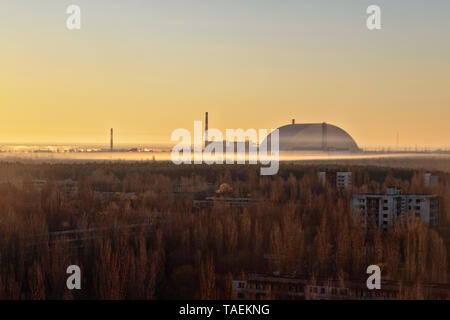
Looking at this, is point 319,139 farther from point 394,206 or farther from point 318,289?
point 318,289

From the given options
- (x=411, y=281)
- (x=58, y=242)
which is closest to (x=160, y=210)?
(x=58, y=242)

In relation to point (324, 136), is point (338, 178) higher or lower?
lower

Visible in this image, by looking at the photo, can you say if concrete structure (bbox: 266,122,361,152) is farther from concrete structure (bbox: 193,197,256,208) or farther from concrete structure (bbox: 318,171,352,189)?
concrete structure (bbox: 193,197,256,208)

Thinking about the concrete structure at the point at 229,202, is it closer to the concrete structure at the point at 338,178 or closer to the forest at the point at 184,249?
the forest at the point at 184,249

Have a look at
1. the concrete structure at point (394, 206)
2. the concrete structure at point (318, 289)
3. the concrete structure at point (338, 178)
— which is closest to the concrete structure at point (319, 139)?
the concrete structure at point (338, 178)

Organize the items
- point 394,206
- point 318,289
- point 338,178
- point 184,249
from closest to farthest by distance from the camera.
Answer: point 318,289
point 184,249
point 394,206
point 338,178

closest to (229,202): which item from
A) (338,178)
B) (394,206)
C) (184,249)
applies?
(394,206)

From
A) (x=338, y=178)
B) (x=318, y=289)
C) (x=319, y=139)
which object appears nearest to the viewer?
(x=318, y=289)

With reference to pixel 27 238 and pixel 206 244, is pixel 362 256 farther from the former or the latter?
pixel 27 238
